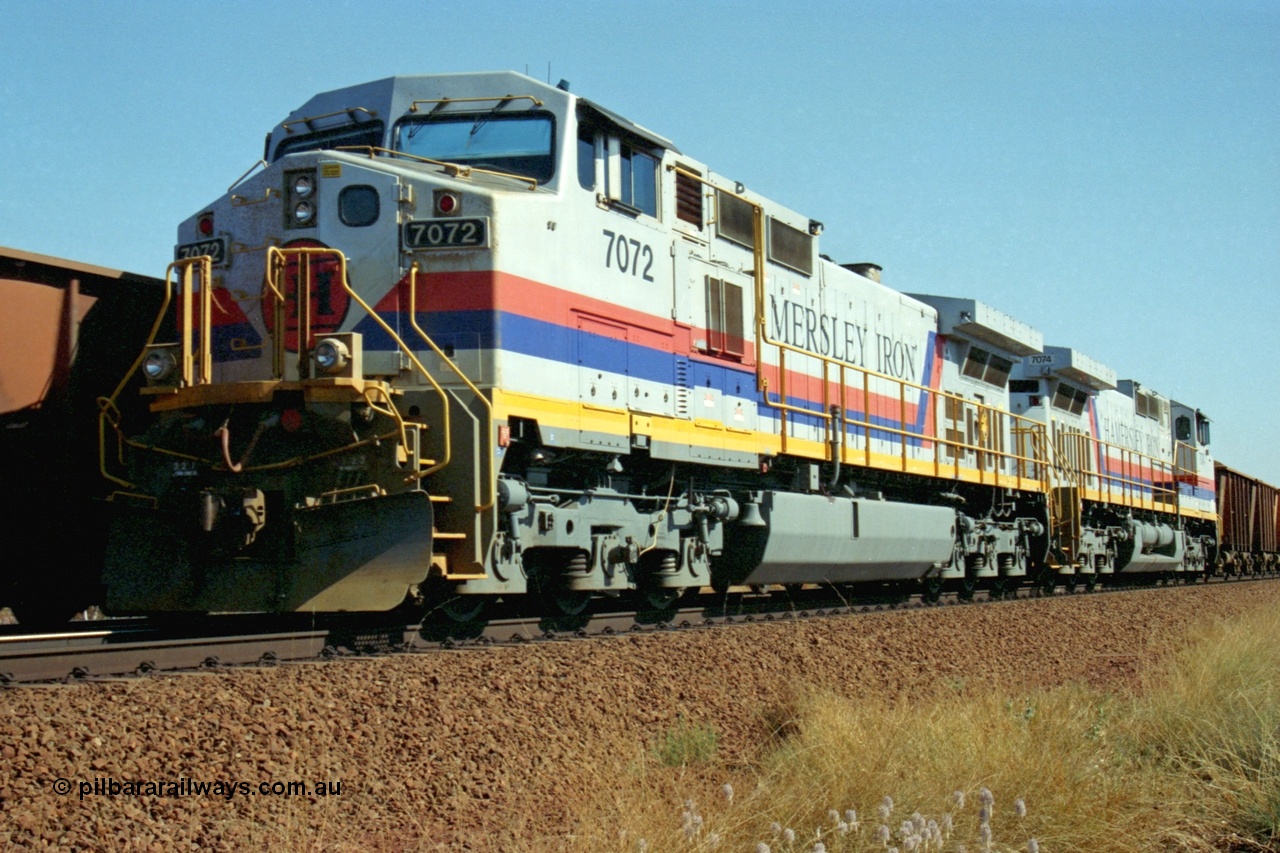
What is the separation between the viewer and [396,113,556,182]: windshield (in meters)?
8.48

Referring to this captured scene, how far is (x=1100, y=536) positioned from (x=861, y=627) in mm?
11481

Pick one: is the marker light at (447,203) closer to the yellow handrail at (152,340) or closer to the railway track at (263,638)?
the yellow handrail at (152,340)

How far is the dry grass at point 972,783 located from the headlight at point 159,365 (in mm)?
3836

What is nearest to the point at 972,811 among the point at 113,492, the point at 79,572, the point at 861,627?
the point at 861,627

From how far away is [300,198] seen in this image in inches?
320

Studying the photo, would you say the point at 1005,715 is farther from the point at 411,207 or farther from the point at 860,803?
the point at 411,207

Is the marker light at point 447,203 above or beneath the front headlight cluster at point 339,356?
above

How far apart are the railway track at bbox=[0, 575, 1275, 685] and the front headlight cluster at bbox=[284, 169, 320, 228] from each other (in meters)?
2.62

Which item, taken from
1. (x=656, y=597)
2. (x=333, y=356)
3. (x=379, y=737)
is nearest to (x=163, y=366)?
(x=333, y=356)

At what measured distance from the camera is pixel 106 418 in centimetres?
792

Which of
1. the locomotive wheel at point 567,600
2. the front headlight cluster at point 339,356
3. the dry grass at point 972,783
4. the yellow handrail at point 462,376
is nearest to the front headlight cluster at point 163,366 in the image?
the front headlight cluster at point 339,356

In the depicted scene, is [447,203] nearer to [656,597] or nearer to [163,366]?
[163,366]

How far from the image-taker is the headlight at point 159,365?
304 inches

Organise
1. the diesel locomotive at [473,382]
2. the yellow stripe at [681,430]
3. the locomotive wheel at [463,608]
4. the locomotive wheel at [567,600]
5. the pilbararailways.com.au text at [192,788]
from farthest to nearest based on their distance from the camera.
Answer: the locomotive wheel at [567,600]
the locomotive wheel at [463,608]
the yellow stripe at [681,430]
the diesel locomotive at [473,382]
the pilbararailways.com.au text at [192,788]
